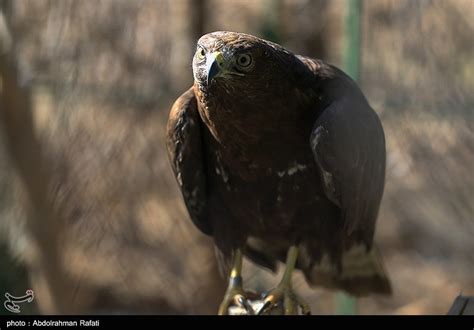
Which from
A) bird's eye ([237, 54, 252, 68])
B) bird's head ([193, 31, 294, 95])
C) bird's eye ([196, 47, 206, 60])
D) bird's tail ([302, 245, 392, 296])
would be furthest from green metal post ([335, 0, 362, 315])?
bird's eye ([196, 47, 206, 60])

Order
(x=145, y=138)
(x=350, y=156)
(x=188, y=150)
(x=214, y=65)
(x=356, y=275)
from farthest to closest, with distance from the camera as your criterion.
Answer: (x=145, y=138), (x=356, y=275), (x=188, y=150), (x=350, y=156), (x=214, y=65)

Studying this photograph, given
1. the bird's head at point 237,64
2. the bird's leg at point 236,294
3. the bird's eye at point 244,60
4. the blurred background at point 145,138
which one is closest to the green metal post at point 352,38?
the blurred background at point 145,138

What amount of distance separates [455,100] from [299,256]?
4.26ft

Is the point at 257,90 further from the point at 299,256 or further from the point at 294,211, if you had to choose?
the point at 299,256

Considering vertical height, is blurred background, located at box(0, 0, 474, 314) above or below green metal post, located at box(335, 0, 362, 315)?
below

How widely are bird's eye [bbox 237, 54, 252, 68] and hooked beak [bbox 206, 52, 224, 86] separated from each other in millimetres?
92

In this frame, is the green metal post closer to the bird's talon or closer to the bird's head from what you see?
the bird's talon

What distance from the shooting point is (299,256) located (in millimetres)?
4059

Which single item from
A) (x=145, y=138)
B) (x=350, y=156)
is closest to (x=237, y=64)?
(x=350, y=156)

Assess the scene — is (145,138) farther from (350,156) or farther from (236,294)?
(350,156)

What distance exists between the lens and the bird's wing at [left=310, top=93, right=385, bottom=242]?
3.49 meters

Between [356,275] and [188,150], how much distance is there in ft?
3.97

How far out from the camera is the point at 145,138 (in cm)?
564
